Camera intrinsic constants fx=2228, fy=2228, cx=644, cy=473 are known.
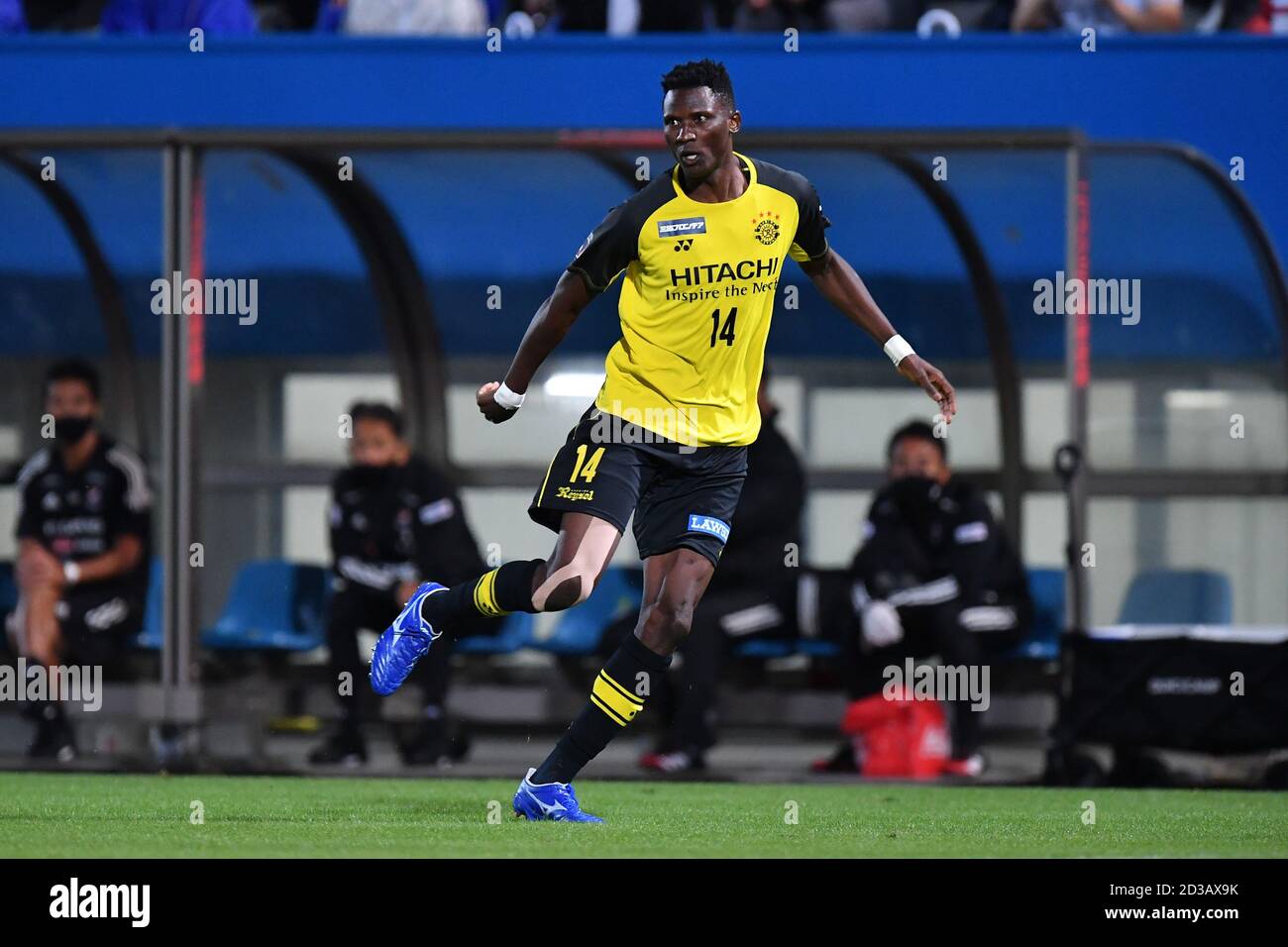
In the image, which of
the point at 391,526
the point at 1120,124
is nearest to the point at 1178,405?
the point at 1120,124

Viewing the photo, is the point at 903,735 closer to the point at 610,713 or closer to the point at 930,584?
the point at 930,584

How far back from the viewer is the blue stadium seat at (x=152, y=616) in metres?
9.66

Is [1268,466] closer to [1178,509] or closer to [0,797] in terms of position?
[1178,509]

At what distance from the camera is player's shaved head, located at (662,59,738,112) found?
5.64m

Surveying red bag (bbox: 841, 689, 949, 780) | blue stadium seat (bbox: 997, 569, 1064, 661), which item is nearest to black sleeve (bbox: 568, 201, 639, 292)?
red bag (bbox: 841, 689, 949, 780)

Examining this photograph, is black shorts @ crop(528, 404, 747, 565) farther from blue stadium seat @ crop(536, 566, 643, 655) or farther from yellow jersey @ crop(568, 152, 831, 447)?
blue stadium seat @ crop(536, 566, 643, 655)

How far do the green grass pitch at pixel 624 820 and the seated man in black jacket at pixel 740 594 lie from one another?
70cm

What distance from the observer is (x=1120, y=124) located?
32.0 feet

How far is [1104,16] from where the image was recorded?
1046cm

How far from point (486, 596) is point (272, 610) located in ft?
14.1

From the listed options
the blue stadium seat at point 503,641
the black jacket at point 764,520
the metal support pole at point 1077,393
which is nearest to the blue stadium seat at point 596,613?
the blue stadium seat at point 503,641

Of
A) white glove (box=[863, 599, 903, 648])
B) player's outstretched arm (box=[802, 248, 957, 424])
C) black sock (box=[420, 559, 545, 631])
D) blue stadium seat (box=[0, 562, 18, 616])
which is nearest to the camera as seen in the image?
black sock (box=[420, 559, 545, 631])

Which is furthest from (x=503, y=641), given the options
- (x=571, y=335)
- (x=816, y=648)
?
(x=571, y=335)
